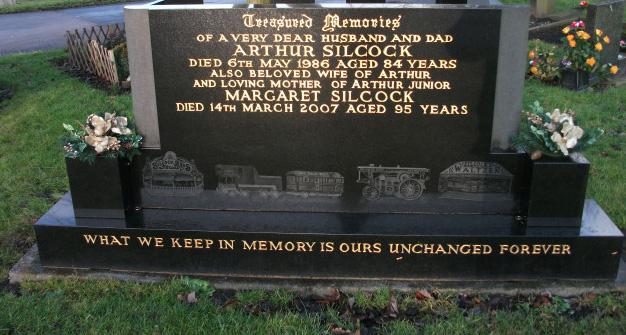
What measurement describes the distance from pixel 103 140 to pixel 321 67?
1.77 metres

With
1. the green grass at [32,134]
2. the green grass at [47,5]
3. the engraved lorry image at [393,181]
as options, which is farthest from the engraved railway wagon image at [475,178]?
the green grass at [47,5]

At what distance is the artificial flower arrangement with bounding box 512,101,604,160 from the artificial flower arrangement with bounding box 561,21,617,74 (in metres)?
5.54

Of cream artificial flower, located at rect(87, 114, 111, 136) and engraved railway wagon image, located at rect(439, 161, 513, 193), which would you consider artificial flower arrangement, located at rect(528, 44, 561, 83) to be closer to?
engraved railway wagon image, located at rect(439, 161, 513, 193)

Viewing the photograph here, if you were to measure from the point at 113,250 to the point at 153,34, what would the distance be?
67.1 inches

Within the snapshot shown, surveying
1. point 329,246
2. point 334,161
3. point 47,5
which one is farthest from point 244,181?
point 47,5

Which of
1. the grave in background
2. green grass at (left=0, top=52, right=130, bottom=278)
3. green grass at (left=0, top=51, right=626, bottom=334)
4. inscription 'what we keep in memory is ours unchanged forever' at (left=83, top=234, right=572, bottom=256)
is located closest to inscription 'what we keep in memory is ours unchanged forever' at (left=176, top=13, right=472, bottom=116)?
the grave in background

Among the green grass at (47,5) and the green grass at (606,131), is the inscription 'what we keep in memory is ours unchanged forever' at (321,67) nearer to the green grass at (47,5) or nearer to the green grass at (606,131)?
the green grass at (606,131)

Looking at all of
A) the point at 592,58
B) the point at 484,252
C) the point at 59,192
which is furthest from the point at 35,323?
the point at 592,58

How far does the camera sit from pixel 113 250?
4949 mm

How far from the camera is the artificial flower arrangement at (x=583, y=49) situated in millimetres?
9852

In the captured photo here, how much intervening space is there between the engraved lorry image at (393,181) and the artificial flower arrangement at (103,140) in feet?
6.04

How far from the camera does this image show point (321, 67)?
484cm

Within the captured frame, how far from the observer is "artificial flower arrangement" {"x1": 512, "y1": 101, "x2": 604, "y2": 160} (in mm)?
4695

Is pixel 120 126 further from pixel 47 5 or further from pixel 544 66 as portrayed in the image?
pixel 47 5
